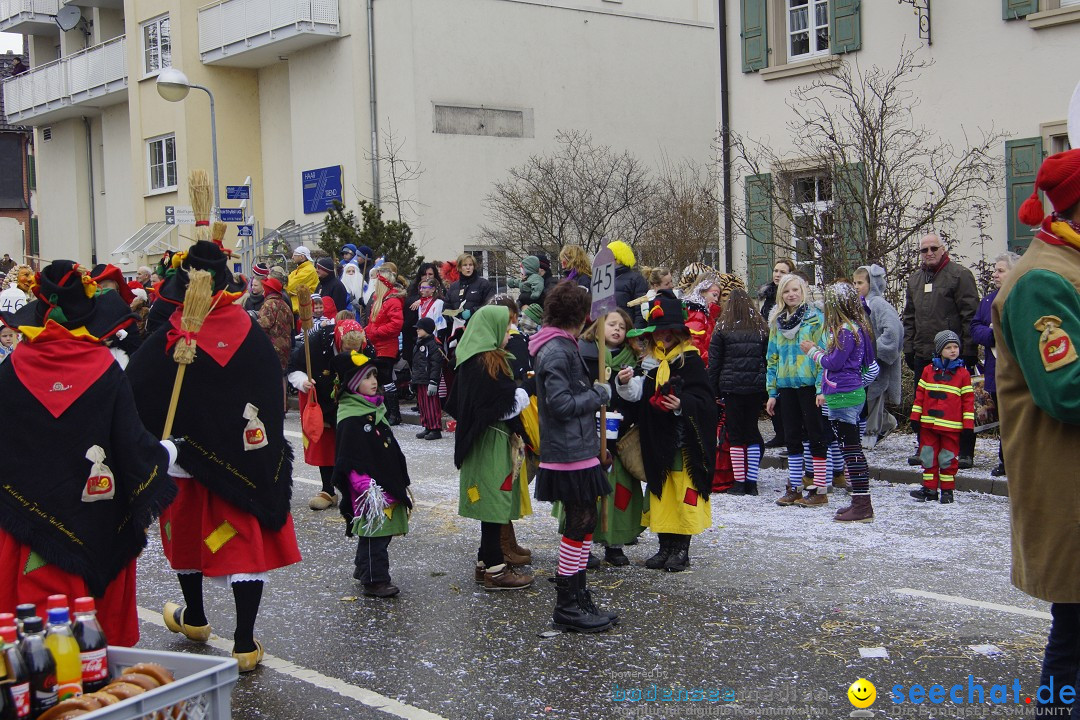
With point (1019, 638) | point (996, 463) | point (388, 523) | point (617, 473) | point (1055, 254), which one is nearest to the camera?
point (1055, 254)

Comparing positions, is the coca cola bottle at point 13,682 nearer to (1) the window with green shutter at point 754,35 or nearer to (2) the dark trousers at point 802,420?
(2) the dark trousers at point 802,420

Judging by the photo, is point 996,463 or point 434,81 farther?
point 434,81

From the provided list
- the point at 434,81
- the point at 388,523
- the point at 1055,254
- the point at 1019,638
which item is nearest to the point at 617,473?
the point at 388,523

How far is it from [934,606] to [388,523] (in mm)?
3239

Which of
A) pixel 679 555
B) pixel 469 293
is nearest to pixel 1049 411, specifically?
pixel 679 555

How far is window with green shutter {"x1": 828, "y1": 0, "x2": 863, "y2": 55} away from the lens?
57.1 ft

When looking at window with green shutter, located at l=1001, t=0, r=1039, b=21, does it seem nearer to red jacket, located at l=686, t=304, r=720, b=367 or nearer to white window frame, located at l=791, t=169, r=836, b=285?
white window frame, located at l=791, t=169, r=836, b=285

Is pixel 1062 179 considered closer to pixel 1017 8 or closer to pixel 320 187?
pixel 1017 8

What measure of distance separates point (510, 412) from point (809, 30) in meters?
13.2

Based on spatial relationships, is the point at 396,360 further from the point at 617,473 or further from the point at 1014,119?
the point at 1014,119

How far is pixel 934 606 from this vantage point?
6.56m

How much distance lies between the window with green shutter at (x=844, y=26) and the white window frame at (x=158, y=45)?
18.4 meters

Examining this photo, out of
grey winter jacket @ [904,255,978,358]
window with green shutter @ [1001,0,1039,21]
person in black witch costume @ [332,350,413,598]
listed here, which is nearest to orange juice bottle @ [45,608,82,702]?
person in black witch costume @ [332,350,413,598]

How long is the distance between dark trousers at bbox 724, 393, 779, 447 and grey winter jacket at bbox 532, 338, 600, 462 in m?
4.27
